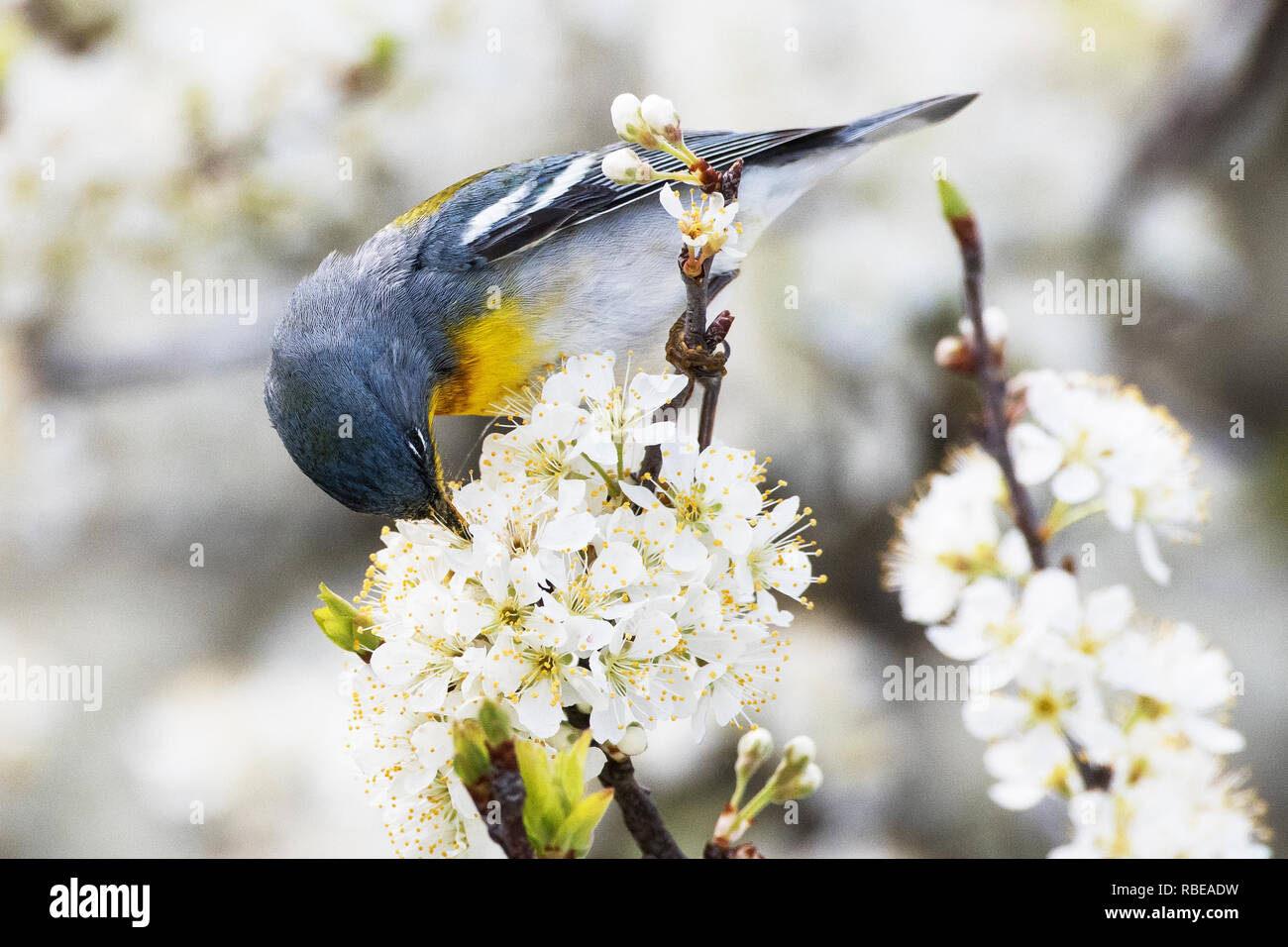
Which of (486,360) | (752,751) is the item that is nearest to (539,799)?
(752,751)

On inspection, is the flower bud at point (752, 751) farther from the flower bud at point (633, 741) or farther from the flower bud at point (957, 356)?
the flower bud at point (957, 356)

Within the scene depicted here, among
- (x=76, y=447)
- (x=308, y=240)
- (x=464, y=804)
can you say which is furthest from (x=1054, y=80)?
(x=76, y=447)

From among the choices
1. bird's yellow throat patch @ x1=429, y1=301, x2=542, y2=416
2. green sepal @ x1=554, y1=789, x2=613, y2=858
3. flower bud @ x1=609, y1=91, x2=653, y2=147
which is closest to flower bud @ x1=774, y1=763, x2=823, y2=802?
green sepal @ x1=554, y1=789, x2=613, y2=858

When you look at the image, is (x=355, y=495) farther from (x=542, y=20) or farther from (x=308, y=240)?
(x=542, y=20)

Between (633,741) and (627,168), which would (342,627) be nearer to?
(633,741)

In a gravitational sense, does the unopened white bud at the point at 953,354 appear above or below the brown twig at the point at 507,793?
above

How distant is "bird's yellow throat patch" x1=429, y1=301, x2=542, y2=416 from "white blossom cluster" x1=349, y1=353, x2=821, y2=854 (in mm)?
499

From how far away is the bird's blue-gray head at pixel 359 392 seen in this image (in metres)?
1.09

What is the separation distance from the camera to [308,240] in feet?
6.24

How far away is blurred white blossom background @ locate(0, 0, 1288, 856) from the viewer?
72.0 inches

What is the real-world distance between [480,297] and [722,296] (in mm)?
606

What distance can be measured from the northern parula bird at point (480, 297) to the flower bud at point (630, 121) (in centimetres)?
45

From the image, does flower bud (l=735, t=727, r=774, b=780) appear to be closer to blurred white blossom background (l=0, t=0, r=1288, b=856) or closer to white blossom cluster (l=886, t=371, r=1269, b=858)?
white blossom cluster (l=886, t=371, r=1269, b=858)

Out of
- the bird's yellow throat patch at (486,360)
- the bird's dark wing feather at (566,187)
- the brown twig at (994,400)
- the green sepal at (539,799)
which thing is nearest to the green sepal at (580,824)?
the green sepal at (539,799)
